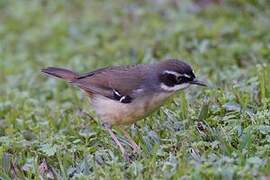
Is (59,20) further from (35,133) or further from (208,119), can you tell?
(208,119)

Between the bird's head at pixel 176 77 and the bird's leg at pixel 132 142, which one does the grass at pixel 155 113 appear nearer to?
the bird's leg at pixel 132 142

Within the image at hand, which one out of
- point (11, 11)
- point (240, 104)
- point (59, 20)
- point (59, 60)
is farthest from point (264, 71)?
point (11, 11)

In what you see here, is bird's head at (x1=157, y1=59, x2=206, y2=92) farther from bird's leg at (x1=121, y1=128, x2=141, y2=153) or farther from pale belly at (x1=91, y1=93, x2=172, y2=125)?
bird's leg at (x1=121, y1=128, x2=141, y2=153)

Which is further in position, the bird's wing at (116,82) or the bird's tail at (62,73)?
the bird's tail at (62,73)

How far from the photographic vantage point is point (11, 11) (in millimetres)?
14469

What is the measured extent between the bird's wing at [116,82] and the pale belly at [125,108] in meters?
0.07

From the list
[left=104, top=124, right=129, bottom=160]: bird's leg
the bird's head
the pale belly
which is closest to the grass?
→ [left=104, top=124, right=129, bottom=160]: bird's leg

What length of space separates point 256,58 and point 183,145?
363 centimetres

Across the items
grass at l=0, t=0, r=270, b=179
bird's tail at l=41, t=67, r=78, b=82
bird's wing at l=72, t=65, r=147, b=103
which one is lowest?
grass at l=0, t=0, r=270, b=179

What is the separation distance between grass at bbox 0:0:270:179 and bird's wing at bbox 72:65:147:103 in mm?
475

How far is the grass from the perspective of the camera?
22.8 feet

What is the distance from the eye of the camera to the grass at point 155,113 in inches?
274

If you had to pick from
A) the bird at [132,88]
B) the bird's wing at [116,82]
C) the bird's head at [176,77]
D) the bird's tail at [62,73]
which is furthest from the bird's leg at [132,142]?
the bird's tail at [62,73]

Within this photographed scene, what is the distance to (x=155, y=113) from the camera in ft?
27.9
